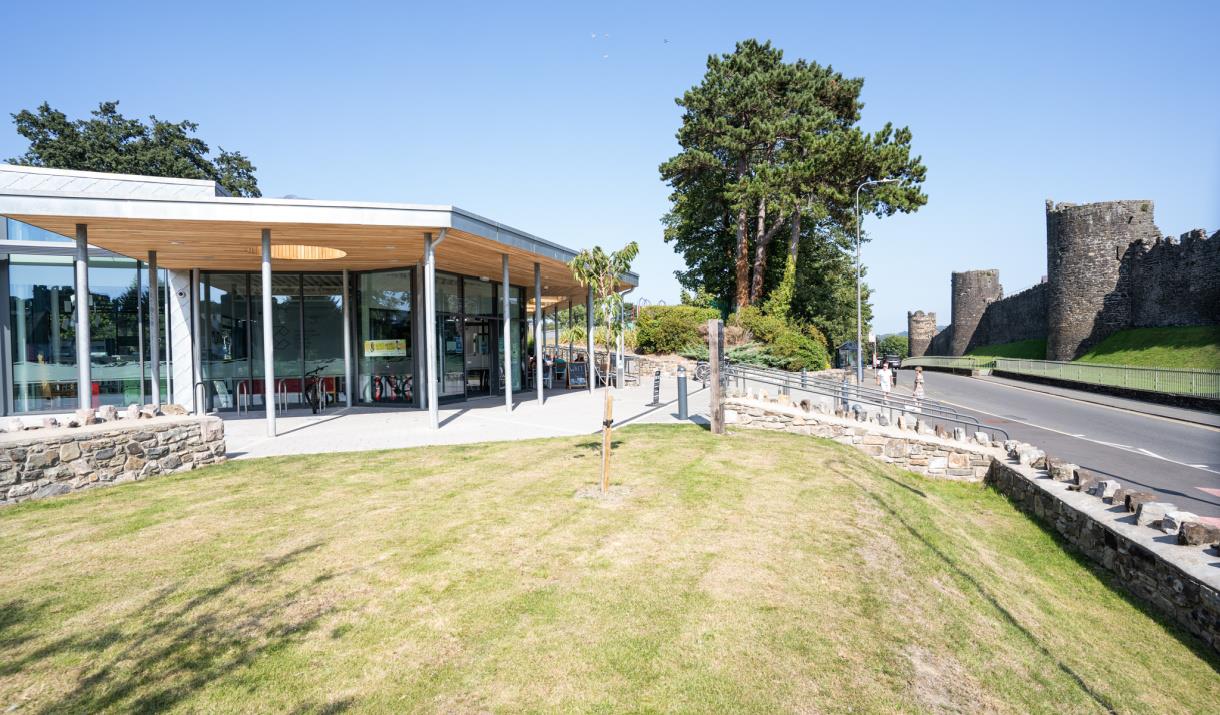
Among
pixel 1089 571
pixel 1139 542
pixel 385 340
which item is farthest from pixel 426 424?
pixel 1139 542

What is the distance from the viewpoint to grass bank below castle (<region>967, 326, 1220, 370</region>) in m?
22.5

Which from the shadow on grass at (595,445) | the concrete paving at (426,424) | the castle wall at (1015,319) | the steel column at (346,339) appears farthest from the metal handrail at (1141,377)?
the steel column at (346,339)

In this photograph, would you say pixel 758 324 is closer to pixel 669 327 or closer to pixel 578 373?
pixel 669 327

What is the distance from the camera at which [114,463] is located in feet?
23.1

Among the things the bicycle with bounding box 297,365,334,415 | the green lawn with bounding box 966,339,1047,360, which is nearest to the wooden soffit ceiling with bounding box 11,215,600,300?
the bicycle with bounding box 297,365,334,415

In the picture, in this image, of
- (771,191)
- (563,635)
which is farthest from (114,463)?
(771,191)

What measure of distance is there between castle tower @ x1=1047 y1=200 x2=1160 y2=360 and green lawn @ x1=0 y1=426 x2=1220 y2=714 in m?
33.2

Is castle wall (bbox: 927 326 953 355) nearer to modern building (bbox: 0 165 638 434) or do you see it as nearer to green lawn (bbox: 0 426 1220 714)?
modern building (bbox: 0 165 638 434)

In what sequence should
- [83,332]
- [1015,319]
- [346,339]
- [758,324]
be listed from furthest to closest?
1. [1015,319]
2. [758,324]
3. [346,339]
4. [83,332]

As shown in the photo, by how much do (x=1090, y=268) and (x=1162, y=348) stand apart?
26.9 feet

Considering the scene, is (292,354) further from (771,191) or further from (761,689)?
(771,191)

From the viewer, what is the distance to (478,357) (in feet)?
55.1

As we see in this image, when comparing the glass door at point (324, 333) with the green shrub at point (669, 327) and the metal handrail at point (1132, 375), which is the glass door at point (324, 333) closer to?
the green shrub at point (669, 327)

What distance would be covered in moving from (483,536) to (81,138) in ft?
148
